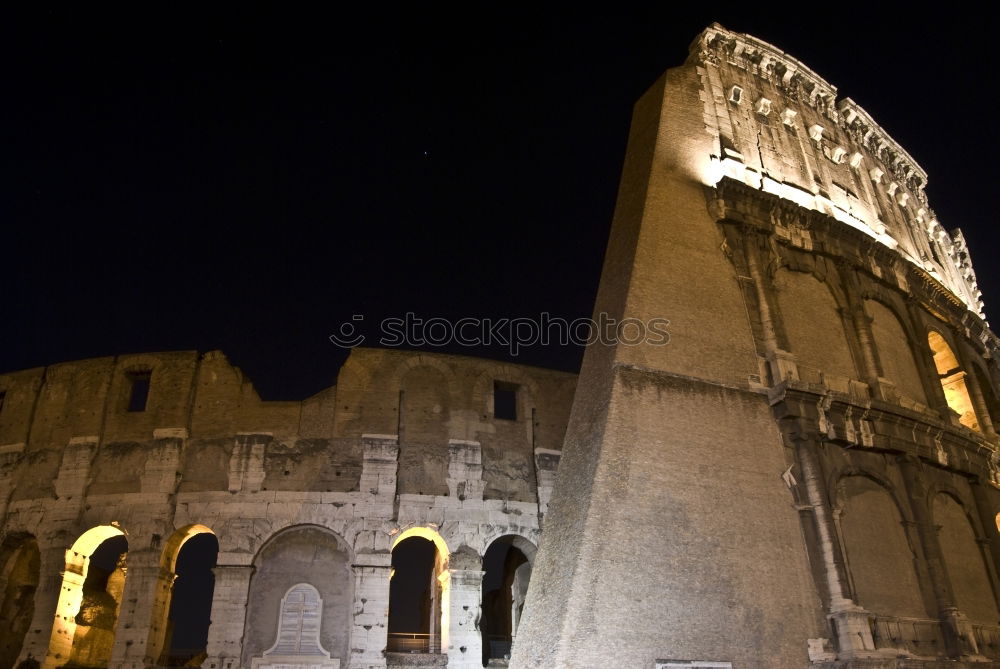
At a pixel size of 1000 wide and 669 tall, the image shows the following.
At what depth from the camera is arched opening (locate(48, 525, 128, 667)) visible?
610 inches

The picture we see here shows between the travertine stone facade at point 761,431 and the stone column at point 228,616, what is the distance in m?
6.77

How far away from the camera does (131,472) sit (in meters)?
16.2

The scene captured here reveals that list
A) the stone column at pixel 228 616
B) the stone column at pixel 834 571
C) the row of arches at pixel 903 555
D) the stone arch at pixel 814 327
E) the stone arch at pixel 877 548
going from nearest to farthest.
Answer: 1. the stone column at pixel 834 571
2. the stone arch at pixel 877 548
3. the row of arches at pixel 903 555
4. the stone arch at pixel 814 327
5. the stone column at pixel 228 616

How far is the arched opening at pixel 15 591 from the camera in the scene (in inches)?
643

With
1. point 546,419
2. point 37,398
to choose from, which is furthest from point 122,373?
point 546,419

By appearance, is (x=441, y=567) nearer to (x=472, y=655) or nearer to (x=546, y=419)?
(x=472, y=655)

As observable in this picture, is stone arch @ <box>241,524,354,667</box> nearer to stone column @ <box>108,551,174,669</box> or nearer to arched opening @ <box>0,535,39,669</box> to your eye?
stone column @ <box>108,551,174,669</box>

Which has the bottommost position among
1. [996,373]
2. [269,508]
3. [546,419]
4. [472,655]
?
[472,655]

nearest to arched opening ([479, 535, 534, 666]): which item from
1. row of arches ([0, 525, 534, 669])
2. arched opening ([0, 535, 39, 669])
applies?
row of arches ([0, 525, 534, 669])

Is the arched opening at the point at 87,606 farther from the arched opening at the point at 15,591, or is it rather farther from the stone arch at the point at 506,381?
the stone arch at the point at 506,381

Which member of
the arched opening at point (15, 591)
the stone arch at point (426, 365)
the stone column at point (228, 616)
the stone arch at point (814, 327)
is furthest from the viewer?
the stone arch at point (426, 365)

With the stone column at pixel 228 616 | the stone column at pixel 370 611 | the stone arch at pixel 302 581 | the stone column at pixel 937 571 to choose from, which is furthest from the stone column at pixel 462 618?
the stone column at pixel 937 571

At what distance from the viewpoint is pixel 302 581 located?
15.4 m

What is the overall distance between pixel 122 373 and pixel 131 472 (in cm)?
245
